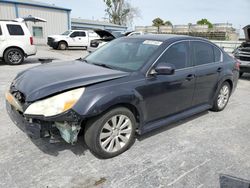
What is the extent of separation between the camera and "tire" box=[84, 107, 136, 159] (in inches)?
110

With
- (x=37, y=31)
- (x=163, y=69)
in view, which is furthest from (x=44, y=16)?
(x=163, y=69)

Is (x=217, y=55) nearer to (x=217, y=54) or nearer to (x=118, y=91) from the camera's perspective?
(x=217, y=54)

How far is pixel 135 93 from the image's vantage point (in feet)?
9.95

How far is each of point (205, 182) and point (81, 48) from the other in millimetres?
18986

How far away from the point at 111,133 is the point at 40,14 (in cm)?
2319

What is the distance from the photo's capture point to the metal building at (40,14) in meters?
20.9

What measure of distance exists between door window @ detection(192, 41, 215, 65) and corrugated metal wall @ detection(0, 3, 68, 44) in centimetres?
2136

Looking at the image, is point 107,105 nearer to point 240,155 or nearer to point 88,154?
point 88,154

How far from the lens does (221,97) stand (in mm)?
4891

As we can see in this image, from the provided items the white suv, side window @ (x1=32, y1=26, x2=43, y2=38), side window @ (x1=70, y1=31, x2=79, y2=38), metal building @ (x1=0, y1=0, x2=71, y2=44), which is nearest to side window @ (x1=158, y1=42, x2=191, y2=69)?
the white suv

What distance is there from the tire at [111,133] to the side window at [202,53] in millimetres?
1771

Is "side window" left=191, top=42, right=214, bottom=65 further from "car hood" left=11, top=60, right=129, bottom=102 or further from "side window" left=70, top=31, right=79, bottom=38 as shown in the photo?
"side window" left=70, top=31, right=79, bottom=38

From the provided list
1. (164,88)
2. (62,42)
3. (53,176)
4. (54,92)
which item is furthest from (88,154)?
(62,42)

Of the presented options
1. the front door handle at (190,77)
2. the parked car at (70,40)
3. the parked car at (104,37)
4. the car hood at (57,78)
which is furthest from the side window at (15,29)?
the front door handle at (190,77)
